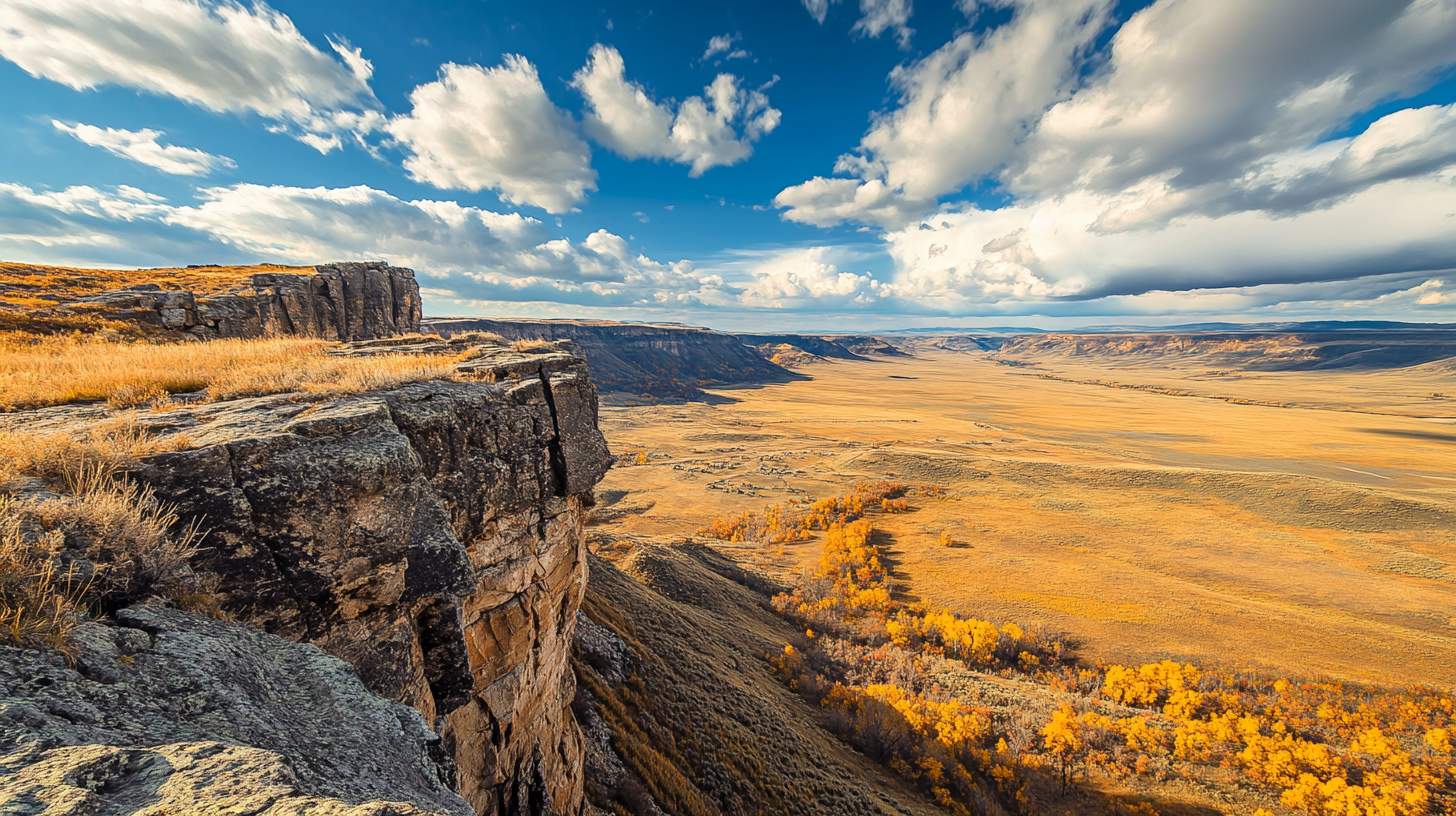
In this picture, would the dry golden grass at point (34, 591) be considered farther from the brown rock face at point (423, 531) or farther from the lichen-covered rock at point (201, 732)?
the brown rock face at point (423, 531)

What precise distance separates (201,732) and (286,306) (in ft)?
141

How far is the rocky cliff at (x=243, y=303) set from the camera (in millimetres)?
20375

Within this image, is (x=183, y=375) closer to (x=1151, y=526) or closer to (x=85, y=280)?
(x=85, y=280)

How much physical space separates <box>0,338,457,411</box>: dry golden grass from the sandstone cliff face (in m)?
12.2

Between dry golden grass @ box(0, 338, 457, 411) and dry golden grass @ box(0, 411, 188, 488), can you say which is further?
dry golden grass @ box(0, 338, 457, 411)

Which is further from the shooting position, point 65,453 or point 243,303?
point 243,303

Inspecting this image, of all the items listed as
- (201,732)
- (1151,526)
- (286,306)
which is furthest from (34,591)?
(1151,526)

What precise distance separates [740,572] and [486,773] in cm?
3292

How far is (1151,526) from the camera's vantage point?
49469 mm

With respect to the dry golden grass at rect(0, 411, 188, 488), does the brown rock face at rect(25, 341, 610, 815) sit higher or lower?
lower

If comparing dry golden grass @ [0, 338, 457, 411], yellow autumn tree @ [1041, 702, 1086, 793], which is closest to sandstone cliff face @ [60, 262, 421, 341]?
dry golden grass @ [0, 338, 457, 411]

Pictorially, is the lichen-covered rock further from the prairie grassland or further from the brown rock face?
the prairie grassland

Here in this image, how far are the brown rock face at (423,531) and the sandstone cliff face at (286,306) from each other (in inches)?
695

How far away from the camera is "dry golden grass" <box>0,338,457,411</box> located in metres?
7.73
